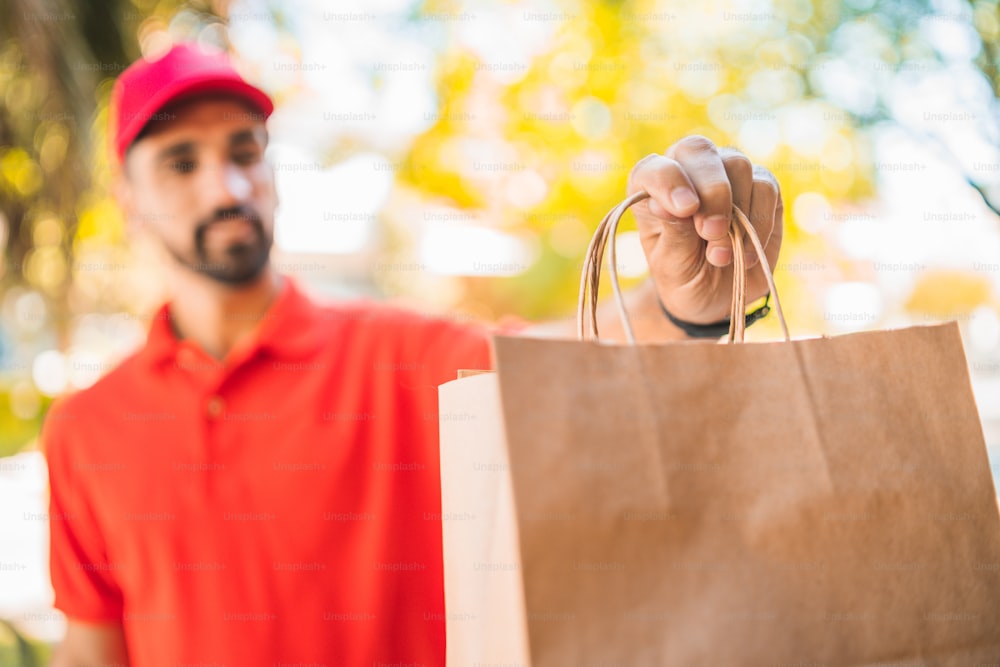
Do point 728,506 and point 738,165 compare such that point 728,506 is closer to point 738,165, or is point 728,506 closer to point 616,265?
point 616,265

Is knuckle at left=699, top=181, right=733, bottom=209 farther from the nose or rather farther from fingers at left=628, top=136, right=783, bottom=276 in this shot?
the nose

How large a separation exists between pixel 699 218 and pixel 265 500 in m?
0.77

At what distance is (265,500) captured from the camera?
112cm

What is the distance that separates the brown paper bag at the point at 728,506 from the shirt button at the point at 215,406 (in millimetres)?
690

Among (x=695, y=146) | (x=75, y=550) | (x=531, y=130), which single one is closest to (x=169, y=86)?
(x=75, y=550)

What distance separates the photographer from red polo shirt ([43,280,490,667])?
106 centimetres

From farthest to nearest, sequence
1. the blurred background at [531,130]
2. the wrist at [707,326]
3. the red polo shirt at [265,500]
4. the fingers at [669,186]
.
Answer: the blurred background at [531,130] → the red polo shirt at [265,500] → the wrist at [707,326] → the fingers at [669,186]

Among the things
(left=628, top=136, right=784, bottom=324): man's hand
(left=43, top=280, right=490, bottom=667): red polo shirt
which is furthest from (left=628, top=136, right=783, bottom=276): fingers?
(left=43, top=280, right=490, bottom=667): red polo shirt

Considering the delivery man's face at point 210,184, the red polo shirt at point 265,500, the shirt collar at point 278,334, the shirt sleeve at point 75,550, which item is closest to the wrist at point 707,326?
the red polo shirt at point 265,500

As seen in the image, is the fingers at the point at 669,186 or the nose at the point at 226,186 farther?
the nose at the point at 226,186

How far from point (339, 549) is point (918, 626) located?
0.76 m

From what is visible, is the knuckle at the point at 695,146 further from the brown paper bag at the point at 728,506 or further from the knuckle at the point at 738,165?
the brown paper bag at the point at 728,506

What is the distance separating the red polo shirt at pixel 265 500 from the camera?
3.49 feet

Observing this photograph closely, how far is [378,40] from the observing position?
4656mm
